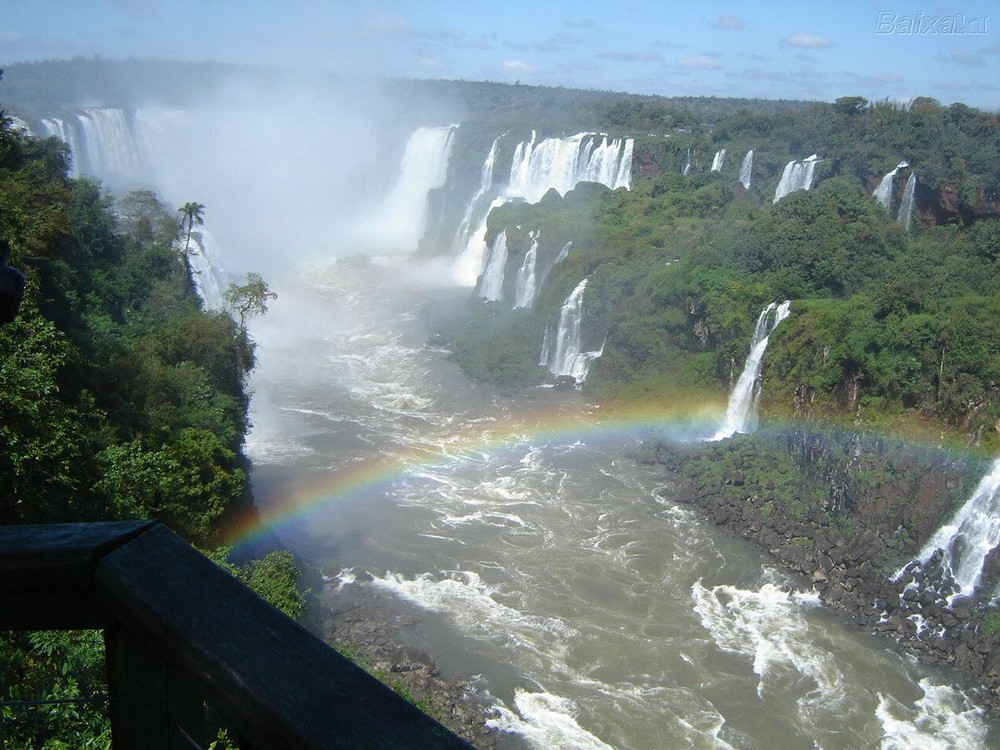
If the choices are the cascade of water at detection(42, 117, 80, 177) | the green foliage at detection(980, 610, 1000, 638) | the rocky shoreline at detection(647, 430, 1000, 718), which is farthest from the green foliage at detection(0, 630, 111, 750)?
the cascade of water at detection(42, 117, 80, 177)

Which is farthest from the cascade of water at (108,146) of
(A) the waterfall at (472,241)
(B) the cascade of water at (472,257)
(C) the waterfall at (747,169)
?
(C) the waterfall at (747,169)

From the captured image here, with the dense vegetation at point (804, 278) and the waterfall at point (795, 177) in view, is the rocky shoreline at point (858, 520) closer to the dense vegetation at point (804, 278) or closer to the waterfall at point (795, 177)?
the dense vegetation at point (804, 278)

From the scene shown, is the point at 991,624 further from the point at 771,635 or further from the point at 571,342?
the point at 571,342

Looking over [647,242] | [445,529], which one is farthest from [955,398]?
[647,242]

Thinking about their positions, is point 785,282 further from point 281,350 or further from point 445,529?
point 281,350

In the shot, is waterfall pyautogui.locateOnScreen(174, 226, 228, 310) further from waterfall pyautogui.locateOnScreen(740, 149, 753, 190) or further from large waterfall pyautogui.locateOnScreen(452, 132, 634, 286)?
waterfall pyautogui.locateOnScreen(740, 149, 753, 190)

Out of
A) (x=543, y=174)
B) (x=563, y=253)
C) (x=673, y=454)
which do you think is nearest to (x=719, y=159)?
(x=543, y=174)
